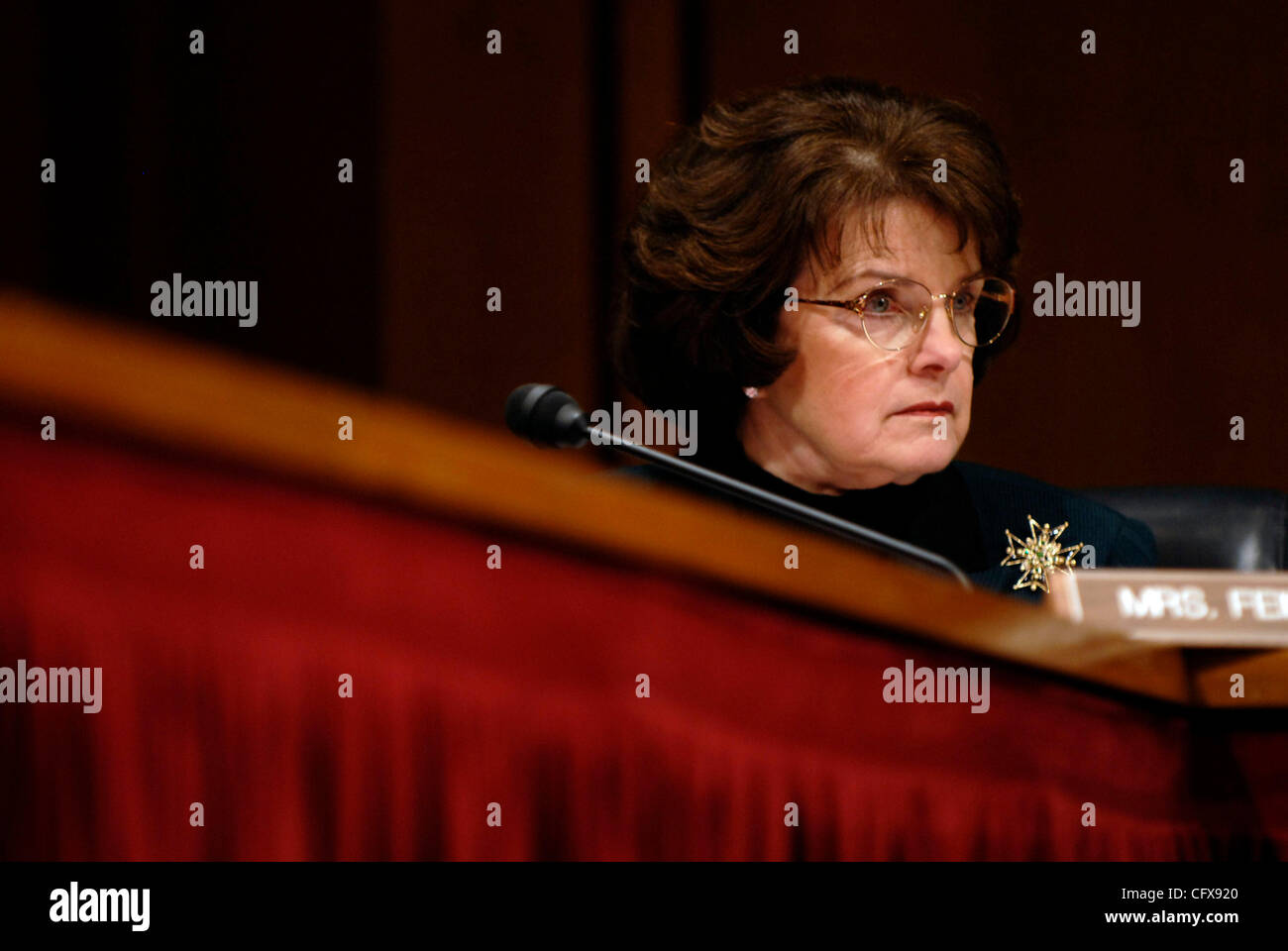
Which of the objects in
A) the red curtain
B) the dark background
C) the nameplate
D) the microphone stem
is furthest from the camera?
the dark background

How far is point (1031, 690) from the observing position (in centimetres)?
41

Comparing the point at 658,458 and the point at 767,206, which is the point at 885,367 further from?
the point at 658,458

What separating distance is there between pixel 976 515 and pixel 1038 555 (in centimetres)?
6

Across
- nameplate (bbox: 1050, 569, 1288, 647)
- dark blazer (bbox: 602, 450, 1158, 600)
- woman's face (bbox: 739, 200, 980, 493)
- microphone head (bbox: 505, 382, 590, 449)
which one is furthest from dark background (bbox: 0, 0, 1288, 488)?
nameplate (bbox: 1050, 569, 1288, 647)

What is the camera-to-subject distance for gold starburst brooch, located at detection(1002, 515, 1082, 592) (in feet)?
3.53

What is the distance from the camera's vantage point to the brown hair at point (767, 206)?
1.02 meters

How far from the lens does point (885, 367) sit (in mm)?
1000

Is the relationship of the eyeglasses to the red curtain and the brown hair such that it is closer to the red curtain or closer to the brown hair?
the brown hair

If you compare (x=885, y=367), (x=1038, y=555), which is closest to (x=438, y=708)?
(x=885, y=367)

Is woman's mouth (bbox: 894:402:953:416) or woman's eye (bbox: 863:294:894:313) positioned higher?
woman's eye (bbox: 863:294:894:313)

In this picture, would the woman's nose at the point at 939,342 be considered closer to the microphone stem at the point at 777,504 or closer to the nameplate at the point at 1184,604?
A: the microphone stem at the point at 777,504

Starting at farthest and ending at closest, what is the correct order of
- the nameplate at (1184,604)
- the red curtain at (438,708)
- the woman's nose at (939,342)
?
the woman's nose at (939,342)
the nameplate at (1184,604)
the red curtain at (438,708)

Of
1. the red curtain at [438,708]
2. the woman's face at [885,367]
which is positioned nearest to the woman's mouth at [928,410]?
the woman's face at [885,367]

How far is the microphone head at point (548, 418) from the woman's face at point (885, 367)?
35 cm
